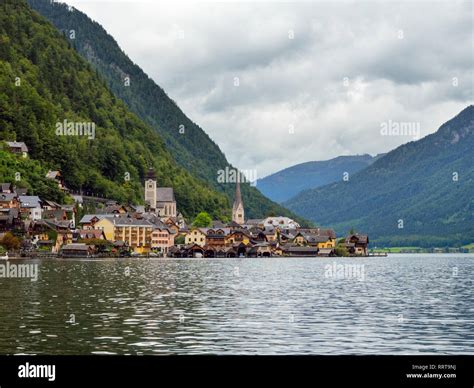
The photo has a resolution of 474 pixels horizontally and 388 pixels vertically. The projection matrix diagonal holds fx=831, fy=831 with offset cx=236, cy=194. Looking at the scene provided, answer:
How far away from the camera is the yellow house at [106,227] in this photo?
195500 mm

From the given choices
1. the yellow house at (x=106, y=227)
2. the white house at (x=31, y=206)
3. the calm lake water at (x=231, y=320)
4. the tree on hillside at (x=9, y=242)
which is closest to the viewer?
the calm lake water at (x=231, y=320)

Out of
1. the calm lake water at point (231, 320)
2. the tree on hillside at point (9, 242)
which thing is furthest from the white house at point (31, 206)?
the calm lake water at point (231, 320)

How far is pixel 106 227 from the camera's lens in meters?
196

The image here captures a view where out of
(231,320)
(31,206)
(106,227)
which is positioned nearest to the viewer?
(231,320)

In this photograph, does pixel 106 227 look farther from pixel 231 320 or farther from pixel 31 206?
pixel 231 320

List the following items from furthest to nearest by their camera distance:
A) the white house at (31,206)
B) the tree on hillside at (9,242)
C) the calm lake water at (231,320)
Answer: the white house at (31,206) < the tree on hillside at (9,242) < the calm lake water at (231,320)

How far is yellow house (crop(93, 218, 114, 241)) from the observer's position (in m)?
196

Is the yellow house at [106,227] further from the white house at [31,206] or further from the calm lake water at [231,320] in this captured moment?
the calm lake water at [231,320]

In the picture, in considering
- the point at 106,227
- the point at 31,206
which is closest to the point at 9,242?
the point at 31,206

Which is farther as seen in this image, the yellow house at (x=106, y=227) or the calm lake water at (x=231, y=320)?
the yellow house at (x=106, y=227)

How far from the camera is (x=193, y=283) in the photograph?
78375 mm
